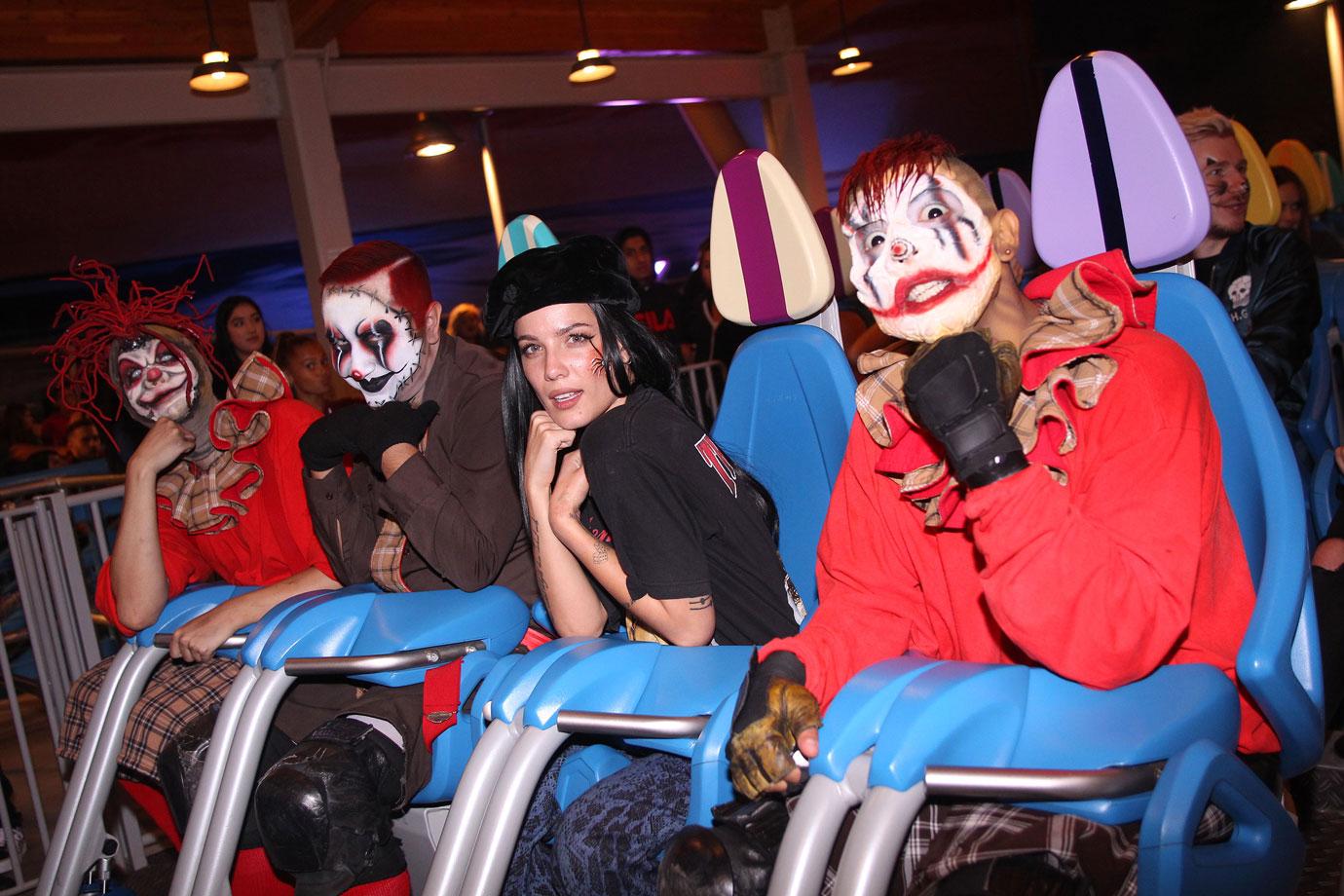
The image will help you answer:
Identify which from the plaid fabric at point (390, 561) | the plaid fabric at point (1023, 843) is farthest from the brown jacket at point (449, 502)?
the plaid fabric at point (1023, 843)

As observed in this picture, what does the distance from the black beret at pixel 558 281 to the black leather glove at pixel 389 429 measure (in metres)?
0.30

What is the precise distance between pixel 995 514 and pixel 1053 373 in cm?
22

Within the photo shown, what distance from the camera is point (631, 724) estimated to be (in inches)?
57.1

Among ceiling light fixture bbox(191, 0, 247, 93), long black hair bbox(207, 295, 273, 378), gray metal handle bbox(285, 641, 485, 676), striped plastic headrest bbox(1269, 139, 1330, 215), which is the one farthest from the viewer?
ceiling light fixture bbox(191, 0, 247, 93)

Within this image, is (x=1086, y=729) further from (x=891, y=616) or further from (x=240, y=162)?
(x=240, y=162)

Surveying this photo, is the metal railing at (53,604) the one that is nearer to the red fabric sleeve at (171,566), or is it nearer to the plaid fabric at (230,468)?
the red fabric sleeve at (171,566)

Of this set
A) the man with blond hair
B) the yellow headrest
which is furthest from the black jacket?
the yellow headrest

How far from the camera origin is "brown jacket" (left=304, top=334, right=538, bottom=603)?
2.05m

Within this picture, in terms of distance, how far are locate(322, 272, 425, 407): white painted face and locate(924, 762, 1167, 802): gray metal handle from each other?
4.92 ft

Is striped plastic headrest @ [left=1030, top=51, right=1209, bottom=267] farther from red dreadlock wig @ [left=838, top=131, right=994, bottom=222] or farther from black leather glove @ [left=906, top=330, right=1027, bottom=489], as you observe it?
black leather glove @ [left=906, top=330, right=1027, bottom=489]

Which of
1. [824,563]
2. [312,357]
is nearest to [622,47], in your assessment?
[312,357]

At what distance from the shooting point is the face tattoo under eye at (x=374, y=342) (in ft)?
7.59

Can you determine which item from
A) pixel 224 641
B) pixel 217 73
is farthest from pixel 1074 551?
pixel 217 73

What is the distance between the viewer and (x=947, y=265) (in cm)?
146
